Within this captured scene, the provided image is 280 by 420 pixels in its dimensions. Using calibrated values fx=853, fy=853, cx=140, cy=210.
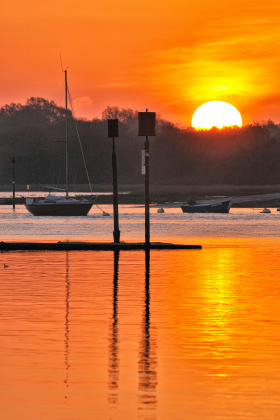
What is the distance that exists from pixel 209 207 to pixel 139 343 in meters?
84.7

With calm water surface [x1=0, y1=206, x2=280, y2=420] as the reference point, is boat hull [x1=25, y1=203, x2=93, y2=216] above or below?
below

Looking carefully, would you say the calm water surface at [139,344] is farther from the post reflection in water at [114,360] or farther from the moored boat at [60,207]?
the moored boat at [60,207]

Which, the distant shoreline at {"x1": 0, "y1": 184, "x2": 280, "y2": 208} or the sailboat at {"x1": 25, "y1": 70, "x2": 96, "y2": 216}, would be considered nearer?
the sailboat at {"x1": 25, "y1": 70, "x2": 96, "y2": 216}

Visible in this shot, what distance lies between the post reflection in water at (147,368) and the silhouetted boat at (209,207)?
80.2m

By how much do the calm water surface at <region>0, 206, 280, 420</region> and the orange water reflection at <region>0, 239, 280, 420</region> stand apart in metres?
→ 0.01

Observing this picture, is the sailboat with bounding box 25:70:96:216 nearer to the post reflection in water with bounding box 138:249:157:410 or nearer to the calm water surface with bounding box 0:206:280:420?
the calm water surface with bounding box 0:206:280:420

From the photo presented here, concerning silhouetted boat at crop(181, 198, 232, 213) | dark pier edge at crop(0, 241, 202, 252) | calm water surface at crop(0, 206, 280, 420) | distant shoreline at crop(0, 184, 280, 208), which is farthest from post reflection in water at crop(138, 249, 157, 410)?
distant shoreline at crop(0, 184, 280, 208)

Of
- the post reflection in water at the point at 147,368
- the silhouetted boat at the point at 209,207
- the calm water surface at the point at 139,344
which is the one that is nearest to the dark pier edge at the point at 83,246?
the calm water surface at the point at 139,344

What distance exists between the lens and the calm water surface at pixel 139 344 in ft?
27.6

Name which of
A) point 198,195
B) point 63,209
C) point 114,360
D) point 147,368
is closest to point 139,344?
point 114,360

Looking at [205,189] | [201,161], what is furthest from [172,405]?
[201,161]

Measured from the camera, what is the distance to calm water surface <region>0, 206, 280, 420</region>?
8.42m

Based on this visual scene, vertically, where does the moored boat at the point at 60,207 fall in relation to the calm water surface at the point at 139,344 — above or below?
below

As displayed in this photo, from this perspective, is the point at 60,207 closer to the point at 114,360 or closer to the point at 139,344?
the point at 139,344
